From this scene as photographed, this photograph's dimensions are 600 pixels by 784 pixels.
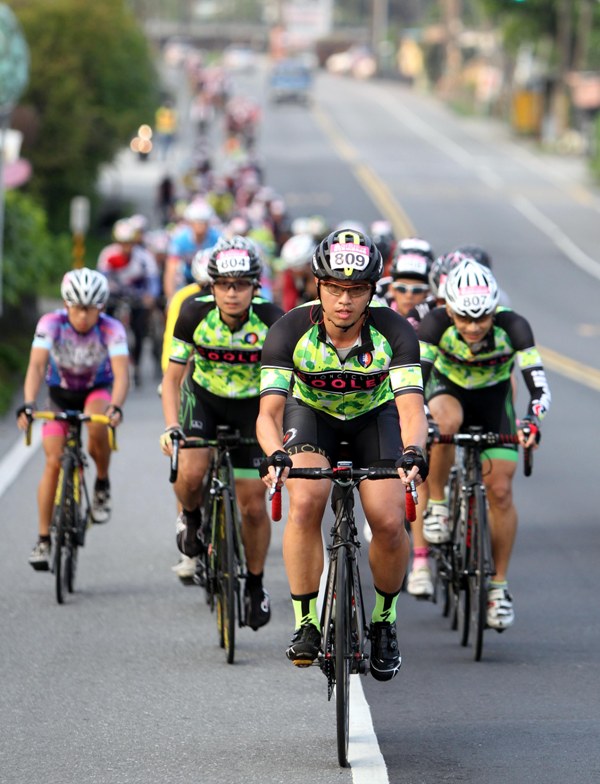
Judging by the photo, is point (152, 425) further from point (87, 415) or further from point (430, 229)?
point (430, 229)

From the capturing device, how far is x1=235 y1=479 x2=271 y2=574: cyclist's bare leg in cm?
948

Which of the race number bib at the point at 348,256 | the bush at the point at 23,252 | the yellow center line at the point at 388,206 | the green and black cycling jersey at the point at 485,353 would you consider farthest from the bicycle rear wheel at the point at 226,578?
the bush at the point at 23,252

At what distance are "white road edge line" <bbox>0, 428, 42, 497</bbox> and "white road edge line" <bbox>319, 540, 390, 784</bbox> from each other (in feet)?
24.4

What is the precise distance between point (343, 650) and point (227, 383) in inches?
121

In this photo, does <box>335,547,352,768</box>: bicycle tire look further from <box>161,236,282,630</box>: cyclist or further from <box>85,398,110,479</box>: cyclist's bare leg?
<box>85,398,110,479</box>: cyclist's bare leg

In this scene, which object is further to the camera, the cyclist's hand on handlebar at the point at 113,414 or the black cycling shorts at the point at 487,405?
the cyclist's hand on handlebar at the point at 113,414

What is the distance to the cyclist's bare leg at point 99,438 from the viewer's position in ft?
36.4

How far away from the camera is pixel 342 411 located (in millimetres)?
7602

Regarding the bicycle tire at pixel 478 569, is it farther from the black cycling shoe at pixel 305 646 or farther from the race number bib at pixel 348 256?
the race number bib at pixel 348 256

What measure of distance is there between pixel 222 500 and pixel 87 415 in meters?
1.71

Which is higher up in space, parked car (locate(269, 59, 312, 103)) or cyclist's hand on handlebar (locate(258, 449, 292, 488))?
cyclist's hand on handlebar (locate(258, 449, 292, 488))

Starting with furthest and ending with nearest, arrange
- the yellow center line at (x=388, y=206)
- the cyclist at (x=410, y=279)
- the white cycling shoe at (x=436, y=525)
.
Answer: the yellow center line at (x=388, y=206) < the cyclist at (x=410, y=279) < the white cycling shoe at (x=436, y=525)

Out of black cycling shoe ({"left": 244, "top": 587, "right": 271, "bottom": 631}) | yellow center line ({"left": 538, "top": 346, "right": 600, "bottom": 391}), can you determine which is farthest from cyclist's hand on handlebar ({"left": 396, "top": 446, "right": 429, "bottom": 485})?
yellow center line ({"left": 538, "top": 346, "right": 600, "bottom": 391})

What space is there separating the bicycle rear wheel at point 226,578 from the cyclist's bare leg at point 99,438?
200cm
